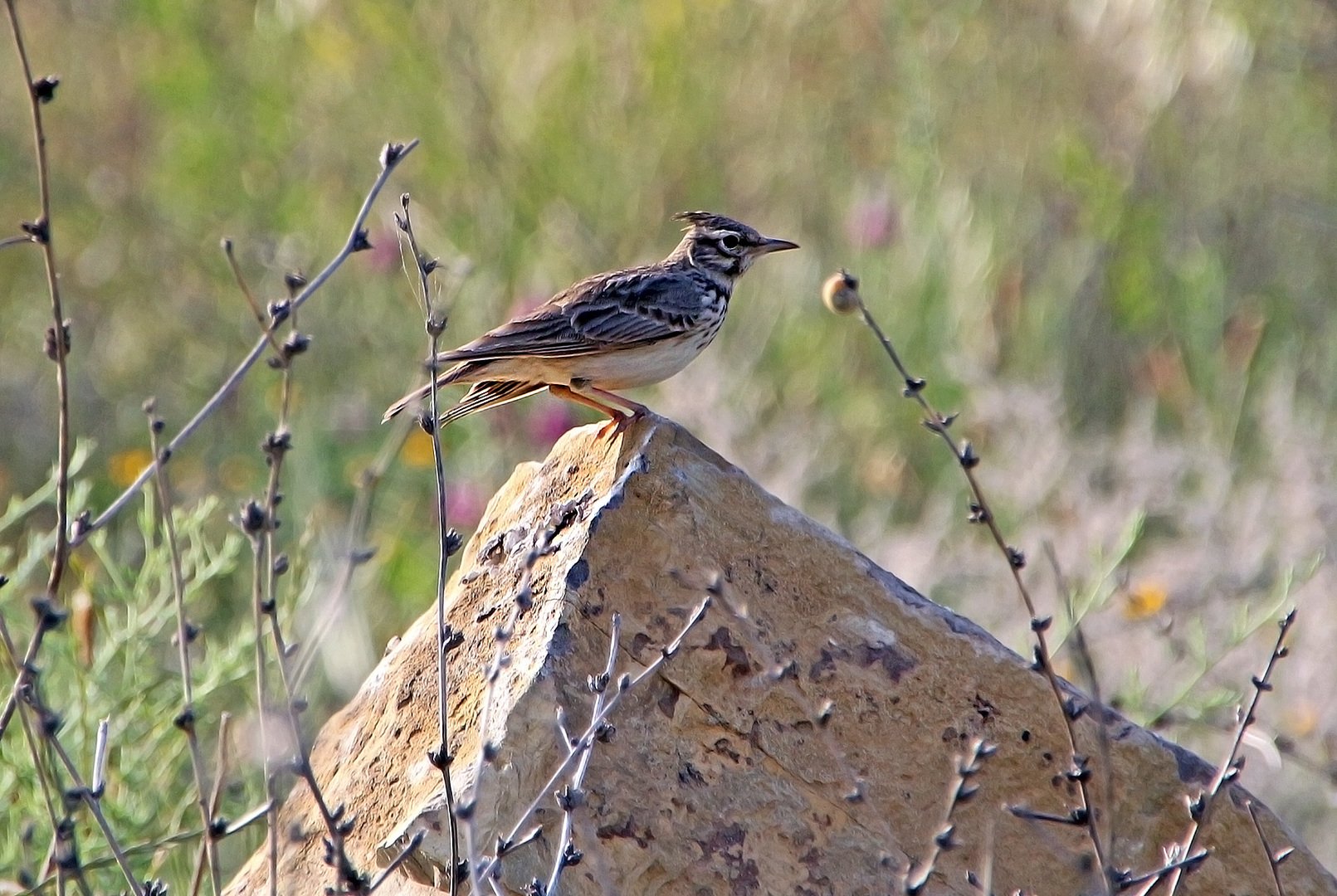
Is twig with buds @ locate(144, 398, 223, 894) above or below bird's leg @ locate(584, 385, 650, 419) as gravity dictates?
below

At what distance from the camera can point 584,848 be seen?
3.32 metres

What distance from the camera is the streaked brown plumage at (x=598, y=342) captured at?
15.4 feet

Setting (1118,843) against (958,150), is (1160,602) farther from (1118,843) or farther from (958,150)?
(958,150)

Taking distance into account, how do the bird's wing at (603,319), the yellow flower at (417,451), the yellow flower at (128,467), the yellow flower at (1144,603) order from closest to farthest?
the bird's wing at (603,319)
the yellow flower at (1144,603)
the yellow flower at (128,467)
the yellow flower at (417,451)

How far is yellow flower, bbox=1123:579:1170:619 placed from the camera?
5871 millimetres

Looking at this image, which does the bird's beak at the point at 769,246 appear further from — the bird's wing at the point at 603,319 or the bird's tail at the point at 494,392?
the bird's tail at the point at 494,392

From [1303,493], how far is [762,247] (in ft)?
9.52

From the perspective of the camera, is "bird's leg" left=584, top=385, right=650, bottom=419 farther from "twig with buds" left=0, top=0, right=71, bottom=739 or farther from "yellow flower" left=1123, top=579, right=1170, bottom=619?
"yellow flower" left=1123, top=579, right=1170, bottom=619

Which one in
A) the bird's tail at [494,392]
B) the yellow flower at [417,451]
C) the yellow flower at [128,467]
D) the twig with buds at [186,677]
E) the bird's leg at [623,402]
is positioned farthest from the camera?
the yellow flower at [417,451]

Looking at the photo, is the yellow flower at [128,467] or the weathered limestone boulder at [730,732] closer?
the weathered limestone boulder at [730,732]

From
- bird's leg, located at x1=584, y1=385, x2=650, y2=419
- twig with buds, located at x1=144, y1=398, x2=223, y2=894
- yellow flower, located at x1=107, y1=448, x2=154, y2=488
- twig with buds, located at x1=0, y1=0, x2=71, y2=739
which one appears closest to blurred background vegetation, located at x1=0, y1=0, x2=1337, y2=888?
yellow flower, located at x1=107, y1=448, x2=154, y2=488

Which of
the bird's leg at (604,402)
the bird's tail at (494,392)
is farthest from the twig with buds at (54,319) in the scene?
the bird's tail at (494,392)

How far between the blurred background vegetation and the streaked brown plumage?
6.73 ft

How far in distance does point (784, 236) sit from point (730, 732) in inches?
268
